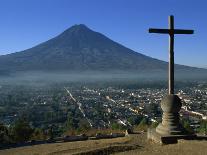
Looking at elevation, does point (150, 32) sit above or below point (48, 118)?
above

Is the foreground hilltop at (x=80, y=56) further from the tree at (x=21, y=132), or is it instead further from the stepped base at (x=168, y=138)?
the stepped base at (x=168, y=138)

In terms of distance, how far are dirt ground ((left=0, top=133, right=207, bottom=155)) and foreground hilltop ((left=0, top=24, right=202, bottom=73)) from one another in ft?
315

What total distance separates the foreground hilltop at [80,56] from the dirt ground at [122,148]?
315 ft

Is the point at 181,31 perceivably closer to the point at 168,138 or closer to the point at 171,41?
the point at 171,41

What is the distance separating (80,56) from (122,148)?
350 feet

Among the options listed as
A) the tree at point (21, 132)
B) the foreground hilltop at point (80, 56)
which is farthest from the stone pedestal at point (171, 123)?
the foreground hilltop at point (80, 56)

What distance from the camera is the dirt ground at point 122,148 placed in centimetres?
1159

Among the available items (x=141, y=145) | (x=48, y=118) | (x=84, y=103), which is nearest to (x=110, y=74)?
(x=84, y=103)

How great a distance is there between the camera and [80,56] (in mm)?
118750

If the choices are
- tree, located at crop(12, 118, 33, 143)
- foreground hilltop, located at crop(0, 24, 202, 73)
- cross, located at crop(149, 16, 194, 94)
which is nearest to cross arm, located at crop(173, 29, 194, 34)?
cross, located at crop(149, 16, 194, 94)

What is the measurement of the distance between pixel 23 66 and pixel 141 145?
340 feet

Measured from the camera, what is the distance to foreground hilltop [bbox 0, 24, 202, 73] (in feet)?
370

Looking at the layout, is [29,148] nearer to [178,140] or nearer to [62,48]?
[178,140]

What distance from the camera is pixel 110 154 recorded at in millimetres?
12000
